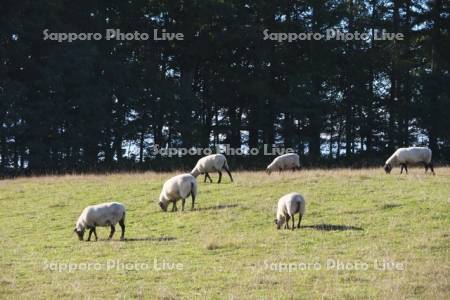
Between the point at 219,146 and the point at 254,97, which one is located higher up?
the point at 254,97

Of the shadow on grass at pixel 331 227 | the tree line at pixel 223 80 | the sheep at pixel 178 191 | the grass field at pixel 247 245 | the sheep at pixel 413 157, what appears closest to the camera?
the grass field at pixel 247 245

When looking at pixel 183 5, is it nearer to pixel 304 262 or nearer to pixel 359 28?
pixel 359 28

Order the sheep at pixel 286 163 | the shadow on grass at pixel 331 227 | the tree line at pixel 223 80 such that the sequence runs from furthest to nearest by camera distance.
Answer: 1. the tree line at pixel 223 80
2. the sheep at pixel 286 163
3. the shadow on grass at pixel 331 227

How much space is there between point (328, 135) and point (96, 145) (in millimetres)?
21817

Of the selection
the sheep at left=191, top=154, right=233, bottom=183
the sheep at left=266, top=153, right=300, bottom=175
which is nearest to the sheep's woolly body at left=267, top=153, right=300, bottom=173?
the sheep at left=266, top=153, right=300, bottom=175

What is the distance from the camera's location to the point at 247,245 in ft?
55.3

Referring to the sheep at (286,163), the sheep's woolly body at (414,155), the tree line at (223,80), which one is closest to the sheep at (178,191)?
the sheep at (286,163)

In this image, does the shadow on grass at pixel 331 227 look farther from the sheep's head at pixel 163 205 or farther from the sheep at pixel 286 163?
the sheep at pixel 286 163

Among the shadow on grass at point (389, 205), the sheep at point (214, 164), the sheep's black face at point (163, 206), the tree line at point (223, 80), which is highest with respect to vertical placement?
the tree line at point (223, 80)

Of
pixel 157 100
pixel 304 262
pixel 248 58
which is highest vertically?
pixel 248 58

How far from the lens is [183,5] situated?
170 ft

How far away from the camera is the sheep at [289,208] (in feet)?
59.7

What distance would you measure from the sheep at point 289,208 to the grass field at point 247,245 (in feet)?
1.39

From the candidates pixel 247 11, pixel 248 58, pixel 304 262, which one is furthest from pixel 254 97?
pixel 304 262
